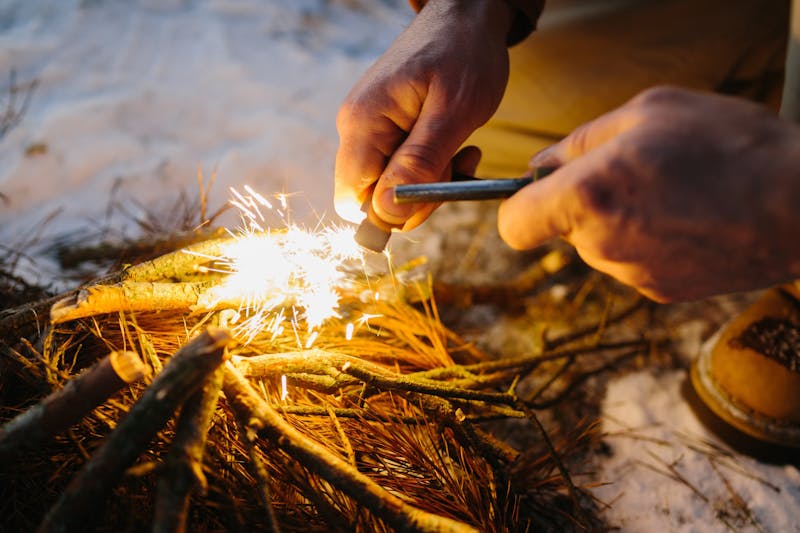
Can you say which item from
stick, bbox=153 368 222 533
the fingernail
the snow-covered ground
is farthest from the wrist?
stick, bbox=153 368 222 533

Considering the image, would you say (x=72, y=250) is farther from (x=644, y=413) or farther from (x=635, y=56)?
(x=635, y=56)

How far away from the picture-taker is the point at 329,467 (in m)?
1.21

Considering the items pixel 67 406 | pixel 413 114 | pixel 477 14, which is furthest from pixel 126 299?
pixel 477 14

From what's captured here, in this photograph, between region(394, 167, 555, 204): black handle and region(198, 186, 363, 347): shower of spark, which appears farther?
region(198, 186, 363, 347): shower of spark

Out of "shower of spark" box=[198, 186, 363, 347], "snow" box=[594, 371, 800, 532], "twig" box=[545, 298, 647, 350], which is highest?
"shower of spark" box=[198, 186, 363, 347]

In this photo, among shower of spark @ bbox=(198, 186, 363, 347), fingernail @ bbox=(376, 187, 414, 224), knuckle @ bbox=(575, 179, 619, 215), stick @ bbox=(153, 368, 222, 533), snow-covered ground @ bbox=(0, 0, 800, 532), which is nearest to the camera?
stick @ bbox=(153, 368, 222, 533)

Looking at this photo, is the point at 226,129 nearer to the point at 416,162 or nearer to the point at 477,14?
the point at 477,14

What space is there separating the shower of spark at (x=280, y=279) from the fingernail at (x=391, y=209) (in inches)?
13.8

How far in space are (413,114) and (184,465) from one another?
1342mm

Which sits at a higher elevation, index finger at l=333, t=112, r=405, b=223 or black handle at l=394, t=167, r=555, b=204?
index finger at l=333, t=112, r=405, b=223

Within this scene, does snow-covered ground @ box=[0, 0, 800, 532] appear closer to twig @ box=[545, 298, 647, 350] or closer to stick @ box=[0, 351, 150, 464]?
twig @ box=[545, 298, 647, 350]

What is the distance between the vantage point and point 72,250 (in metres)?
2.56

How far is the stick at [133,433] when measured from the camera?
3.40ft

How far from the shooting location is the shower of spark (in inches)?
63.4
